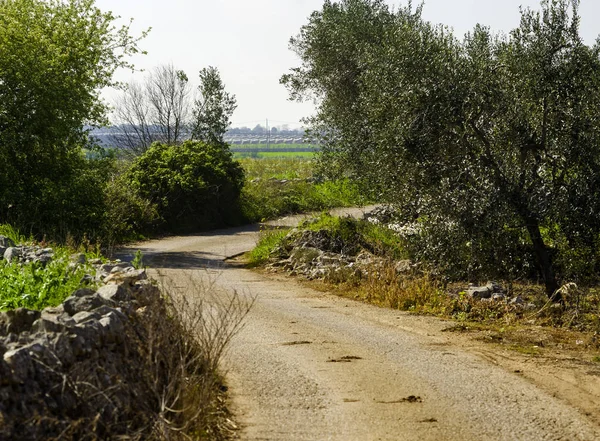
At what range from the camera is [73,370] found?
656cm

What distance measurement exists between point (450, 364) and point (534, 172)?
551 centimetres

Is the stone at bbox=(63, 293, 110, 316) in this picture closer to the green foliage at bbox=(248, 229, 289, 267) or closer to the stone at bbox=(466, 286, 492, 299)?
the stone at bbox=(466, 286, 492, 299)

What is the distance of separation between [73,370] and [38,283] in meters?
3.98

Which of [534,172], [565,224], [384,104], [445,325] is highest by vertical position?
[384,104]

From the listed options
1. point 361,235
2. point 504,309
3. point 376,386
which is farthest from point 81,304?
point 361,235

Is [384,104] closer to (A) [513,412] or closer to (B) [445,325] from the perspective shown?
(B) [445,325]

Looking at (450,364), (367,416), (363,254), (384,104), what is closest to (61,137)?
(363,254)

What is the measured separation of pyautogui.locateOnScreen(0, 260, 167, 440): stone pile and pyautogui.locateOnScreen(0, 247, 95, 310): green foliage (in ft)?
5.47

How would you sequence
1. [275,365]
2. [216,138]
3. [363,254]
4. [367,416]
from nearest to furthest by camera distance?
[367,416]
[275,365]
[363,254]
[216,138]

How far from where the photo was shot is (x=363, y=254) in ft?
71.4

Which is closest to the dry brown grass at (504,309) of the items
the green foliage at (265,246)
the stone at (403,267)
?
the stone at (403,267)

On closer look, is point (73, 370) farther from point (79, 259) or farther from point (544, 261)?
point (544, 261)

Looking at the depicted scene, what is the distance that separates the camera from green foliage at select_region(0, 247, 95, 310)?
377 inches

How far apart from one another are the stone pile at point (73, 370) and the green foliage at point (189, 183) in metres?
24.0
